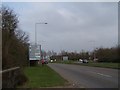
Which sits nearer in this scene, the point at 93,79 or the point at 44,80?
the point at 44,80

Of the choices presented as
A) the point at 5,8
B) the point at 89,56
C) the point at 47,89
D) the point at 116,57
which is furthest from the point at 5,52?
the point at 89,56

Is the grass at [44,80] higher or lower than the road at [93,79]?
higher

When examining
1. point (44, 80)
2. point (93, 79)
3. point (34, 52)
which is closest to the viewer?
point (44, 80)

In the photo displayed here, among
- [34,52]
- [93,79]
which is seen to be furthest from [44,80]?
[34,52]

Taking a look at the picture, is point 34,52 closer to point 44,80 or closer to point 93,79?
point 93,79

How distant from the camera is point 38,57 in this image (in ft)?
204

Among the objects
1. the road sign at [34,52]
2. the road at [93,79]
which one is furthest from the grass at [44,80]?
the road sign at [34,52]

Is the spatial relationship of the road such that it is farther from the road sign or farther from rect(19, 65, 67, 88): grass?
the road sign

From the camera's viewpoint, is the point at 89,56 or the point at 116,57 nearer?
the point at 116,57

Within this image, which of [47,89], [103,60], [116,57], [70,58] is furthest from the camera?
[70,58]

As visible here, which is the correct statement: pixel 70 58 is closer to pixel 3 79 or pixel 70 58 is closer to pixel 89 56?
pixel 89 56

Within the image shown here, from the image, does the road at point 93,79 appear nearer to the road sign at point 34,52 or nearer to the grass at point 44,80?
the grass at point 44,80

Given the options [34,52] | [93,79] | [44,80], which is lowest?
[93,79]

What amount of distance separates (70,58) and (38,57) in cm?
13742
